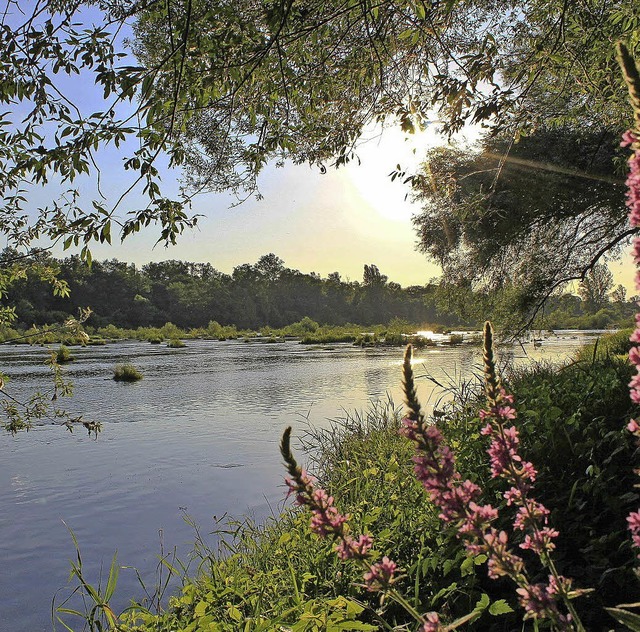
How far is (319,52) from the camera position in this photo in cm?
546

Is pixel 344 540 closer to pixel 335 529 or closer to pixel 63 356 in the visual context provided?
pixel 335 529

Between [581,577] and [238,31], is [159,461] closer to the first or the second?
[238,31]

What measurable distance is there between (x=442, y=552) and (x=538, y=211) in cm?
1246

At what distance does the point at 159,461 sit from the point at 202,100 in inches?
269

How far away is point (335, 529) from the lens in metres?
1.35

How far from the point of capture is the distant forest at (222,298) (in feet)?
202

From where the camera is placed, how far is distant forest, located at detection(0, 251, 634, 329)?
6156 cm

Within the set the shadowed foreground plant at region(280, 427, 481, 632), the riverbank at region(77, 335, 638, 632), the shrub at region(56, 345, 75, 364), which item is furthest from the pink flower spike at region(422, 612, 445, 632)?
the shrub at region(56, 345, 75, 364)

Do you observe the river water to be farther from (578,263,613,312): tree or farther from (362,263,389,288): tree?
(362,263,389,288): tree

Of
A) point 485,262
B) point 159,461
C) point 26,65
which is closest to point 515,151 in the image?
point 485,262

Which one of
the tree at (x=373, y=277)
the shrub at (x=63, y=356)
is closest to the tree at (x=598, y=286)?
the shrub at (x=63, y=356)

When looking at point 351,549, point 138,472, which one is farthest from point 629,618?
point 138,472

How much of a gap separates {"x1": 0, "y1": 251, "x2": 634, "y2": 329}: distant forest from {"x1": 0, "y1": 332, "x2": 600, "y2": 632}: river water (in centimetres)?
3680

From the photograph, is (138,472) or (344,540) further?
(138,472)
